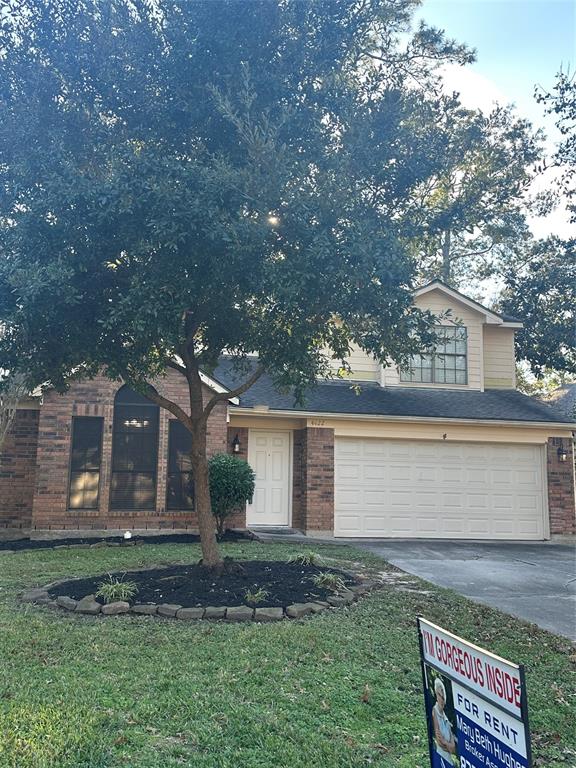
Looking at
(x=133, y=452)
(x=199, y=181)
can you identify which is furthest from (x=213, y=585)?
(x=133, y=452)

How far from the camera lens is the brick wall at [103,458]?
12109 millimetres

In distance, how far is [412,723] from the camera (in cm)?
384

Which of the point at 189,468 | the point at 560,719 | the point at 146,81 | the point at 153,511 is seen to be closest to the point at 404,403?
the point at 189,468

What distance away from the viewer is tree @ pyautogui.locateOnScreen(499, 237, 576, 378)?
19.9m

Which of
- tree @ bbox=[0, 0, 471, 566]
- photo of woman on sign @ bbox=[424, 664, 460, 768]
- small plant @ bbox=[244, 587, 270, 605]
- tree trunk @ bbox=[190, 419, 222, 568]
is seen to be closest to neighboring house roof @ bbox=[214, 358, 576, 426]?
tree trunk @ bbox=[190, 419, 222, 568]

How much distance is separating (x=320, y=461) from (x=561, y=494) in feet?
19.6

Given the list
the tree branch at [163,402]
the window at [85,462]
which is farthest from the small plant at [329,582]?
the window at [85,462]

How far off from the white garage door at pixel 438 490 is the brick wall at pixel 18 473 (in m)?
6.81

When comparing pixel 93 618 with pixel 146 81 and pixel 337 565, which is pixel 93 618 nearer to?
pixel 337 565

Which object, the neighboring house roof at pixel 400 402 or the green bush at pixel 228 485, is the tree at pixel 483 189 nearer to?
the neighboring house roof at pixel 400 402

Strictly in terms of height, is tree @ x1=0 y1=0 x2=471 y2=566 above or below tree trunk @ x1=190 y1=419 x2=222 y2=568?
above

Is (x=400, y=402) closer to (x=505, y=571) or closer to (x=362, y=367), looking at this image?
(x=362, y=367)

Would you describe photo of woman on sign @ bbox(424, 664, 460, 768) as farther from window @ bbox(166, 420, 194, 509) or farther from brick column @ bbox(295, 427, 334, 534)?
brick column @ bbox(295, 427, 334, 534)

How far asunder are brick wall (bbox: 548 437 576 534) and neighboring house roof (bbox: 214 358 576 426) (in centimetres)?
108
